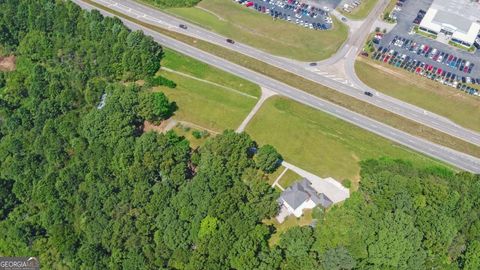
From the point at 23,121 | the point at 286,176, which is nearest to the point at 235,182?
the point at 286,176

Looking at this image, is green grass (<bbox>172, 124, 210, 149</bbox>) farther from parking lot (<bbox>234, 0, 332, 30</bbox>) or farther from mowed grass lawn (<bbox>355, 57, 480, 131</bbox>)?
parking lot (<bbox>234, 0, 332, 30</bbox>)

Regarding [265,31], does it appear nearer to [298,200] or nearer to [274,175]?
[274,175]

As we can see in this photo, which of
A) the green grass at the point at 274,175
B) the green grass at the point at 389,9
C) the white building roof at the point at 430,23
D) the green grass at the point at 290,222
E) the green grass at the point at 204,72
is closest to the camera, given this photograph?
the green grass at the point at 290,222

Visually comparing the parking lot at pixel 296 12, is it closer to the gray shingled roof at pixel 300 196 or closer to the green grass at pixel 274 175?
the green grass at pixel 274 175

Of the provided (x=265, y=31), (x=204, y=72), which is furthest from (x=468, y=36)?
(x=204, y=72)

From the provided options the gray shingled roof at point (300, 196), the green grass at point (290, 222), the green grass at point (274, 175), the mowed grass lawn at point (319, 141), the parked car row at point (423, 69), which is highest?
the parked car row at point (423, 69)

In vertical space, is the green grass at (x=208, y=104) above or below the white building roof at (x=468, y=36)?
below

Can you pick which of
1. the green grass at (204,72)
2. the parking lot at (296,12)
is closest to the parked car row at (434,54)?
the parking lot at (296,12)
